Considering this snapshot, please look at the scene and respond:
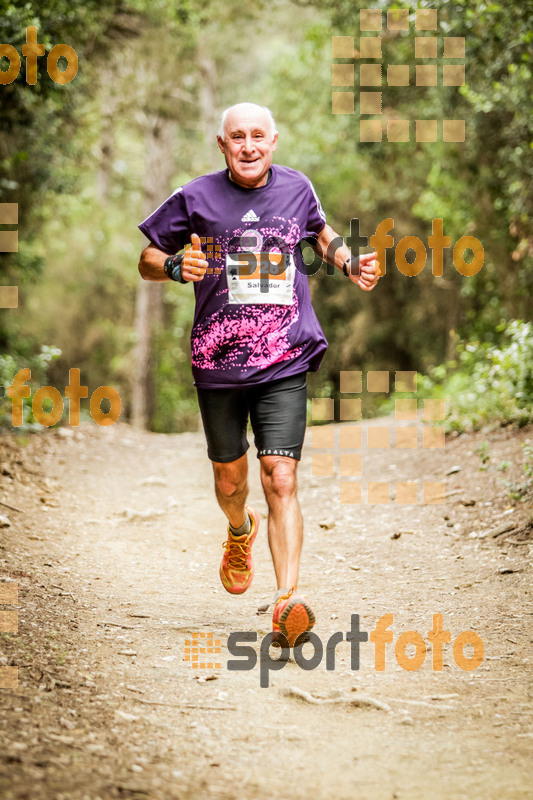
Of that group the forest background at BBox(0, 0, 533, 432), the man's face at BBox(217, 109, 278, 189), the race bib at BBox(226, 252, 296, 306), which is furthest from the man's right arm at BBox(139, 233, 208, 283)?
the forest background at BBox(0, 0, 533, 432)

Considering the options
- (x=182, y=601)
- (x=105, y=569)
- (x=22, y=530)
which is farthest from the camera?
(x=22, y=530)

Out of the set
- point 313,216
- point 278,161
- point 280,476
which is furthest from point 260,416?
point 278,161

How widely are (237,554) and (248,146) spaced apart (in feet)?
6.77

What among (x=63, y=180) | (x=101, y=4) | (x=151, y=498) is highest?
(x=101, y=4)

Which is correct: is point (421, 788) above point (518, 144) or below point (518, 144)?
below

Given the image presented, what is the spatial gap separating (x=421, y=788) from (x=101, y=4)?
1008 centimetres

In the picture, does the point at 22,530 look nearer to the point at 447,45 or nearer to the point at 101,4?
the point at 101,4

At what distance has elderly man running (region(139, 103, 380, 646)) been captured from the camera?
3.84 m

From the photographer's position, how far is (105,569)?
5.13 metres

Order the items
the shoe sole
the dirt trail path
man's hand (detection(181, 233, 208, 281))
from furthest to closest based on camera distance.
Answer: man's hand (detection(181, 233, 208, 281)) < the shoe sole < the dirt trail path

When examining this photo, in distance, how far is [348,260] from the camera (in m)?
4.10

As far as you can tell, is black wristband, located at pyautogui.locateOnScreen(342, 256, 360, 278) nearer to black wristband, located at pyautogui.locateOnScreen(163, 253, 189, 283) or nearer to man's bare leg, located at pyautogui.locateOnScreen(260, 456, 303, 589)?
black wristband, located at pyautogui.locateOnScreen(163, 253, 189, 283)

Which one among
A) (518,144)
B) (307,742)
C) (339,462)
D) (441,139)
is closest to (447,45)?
(518,144)

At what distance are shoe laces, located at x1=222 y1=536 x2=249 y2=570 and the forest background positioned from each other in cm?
444
